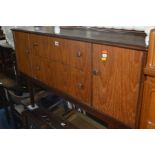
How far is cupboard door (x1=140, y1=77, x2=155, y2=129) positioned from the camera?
36.6 inches

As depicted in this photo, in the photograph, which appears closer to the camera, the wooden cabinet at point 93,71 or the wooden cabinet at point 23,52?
the wooden cabinet at point 93,71

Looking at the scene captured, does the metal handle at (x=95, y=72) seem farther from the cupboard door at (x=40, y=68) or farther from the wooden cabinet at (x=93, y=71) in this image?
the cupboard door at (x=40, y=68)

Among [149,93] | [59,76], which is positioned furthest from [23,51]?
[149,93]

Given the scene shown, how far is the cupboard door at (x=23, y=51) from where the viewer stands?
176 centimetres

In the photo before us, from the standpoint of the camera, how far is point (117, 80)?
1.07 meters

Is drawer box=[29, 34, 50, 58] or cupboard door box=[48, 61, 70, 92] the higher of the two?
drawer box=[29, 34, 50, 58]

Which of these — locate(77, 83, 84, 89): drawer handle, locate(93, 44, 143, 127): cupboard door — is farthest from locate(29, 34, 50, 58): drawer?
locate(93, 44, 143, 127): cupboard door

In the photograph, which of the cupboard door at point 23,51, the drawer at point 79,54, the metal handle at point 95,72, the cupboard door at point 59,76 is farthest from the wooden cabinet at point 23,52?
the metal handle at point 95,72

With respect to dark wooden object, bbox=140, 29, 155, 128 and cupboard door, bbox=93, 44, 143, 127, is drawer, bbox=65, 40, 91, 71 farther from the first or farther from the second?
dark wooden object, bbox=140, 29, 155, 128

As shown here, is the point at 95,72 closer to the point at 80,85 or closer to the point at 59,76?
the point at 80,85

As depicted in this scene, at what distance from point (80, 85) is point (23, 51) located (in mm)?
809

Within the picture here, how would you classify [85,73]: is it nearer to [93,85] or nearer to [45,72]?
[93,85]

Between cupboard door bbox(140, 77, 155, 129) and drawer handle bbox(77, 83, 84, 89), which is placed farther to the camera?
drawer handle bbox(77, 83, 84, 89)
